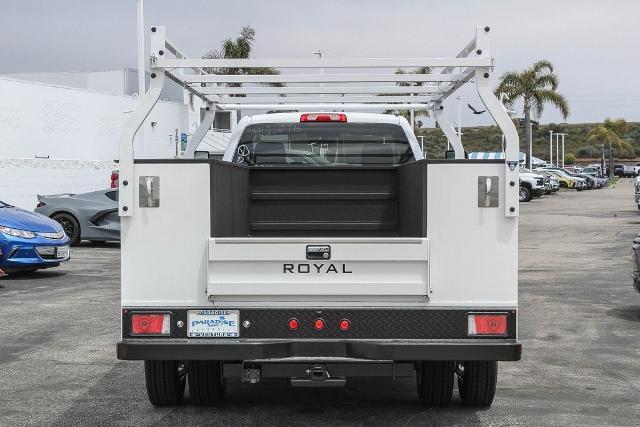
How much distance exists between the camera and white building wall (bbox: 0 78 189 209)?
94.2 feet

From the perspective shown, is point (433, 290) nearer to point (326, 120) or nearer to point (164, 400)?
point (164, 400)

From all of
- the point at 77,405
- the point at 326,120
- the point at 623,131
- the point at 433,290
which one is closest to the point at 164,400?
the point at 77,405

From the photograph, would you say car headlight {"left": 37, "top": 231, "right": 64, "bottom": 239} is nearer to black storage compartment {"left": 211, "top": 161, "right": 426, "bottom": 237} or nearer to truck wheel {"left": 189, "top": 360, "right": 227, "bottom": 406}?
truck wheel {"left": 189, "top": 360, "right": 227, "bottom": 406}

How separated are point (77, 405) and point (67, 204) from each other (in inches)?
533

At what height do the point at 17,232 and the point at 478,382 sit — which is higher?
the point at 17,232

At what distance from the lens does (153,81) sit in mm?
5824

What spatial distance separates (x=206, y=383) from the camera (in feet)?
21.3

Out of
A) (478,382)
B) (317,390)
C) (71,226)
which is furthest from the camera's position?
(71,226)

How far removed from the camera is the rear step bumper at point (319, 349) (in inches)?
217

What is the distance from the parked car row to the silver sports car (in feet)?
93.6

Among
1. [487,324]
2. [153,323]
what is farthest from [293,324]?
[487,324]

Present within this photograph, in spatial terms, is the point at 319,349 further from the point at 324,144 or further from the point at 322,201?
the point at 324,144

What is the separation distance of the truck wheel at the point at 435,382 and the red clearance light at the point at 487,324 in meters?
0.74

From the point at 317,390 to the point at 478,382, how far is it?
143 centimetres
